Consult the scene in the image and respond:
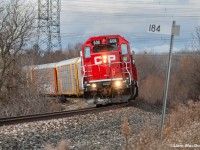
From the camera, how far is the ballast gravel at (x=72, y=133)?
7.95m

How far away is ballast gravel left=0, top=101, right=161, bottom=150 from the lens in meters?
7.95

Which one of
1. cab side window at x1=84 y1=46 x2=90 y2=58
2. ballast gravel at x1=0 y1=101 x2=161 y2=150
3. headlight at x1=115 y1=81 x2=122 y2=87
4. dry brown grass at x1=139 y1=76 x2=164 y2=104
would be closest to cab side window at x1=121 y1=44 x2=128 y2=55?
headlight at x1=115 y1=81 x2=122 y2=87

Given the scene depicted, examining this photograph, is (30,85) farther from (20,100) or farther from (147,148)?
(147,148)

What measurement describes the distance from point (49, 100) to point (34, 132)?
34.8 ft

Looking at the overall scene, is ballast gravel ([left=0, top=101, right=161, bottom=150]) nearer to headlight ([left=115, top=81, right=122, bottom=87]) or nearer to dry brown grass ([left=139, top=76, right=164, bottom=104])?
headlight ([left=115, top=81, right=122, bottom=87])

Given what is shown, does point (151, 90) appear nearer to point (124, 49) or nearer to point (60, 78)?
point (60, 78)

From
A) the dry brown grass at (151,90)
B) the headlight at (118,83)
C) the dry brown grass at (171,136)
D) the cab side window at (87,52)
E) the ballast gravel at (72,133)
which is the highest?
the cab side window at (87,52)

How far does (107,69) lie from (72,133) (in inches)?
313

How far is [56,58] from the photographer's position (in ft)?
150

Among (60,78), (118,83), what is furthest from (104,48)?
(60,78)

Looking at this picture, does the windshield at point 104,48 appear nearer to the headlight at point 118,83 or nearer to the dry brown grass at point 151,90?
the headlight at point 118,83

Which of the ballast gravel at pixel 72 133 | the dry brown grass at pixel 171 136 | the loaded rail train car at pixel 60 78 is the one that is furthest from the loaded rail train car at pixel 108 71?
the dry brown grass at pixel 171 136

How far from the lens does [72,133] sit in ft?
32.2

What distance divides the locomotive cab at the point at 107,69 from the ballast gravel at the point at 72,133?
A: 3.76 metres
